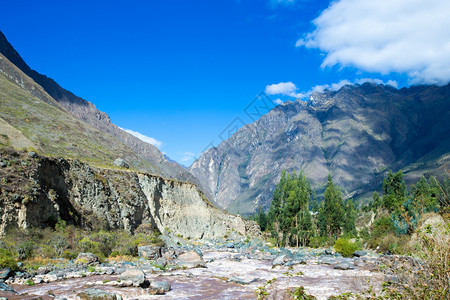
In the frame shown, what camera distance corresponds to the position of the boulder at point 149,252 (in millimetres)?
31922

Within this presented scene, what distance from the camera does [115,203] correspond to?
1630 inches

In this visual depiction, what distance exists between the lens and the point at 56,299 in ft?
47.6

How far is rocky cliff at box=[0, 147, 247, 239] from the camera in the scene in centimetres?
2616

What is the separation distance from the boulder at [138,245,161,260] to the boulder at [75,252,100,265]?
22.3ft

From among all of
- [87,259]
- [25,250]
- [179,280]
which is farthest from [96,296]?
[25,250]

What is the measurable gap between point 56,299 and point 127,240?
797 inches

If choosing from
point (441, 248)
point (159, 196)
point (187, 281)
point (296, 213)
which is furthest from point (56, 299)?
point (296, 213)

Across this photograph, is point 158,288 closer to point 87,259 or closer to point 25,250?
point 87,259

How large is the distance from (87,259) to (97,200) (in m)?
14.3

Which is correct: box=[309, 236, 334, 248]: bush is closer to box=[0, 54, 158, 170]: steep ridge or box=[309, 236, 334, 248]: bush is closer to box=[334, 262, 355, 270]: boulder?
box=[334, 262, 355, 270]: boulder

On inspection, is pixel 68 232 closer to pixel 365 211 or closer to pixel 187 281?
pixel 187 281

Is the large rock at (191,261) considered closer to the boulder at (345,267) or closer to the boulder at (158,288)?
the boulder at (158,288)

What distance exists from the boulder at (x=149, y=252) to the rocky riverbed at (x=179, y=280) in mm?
1115

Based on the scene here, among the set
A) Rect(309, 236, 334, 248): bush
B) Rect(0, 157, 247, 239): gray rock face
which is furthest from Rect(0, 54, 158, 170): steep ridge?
Rect(309, 236, 334, 248): bush
